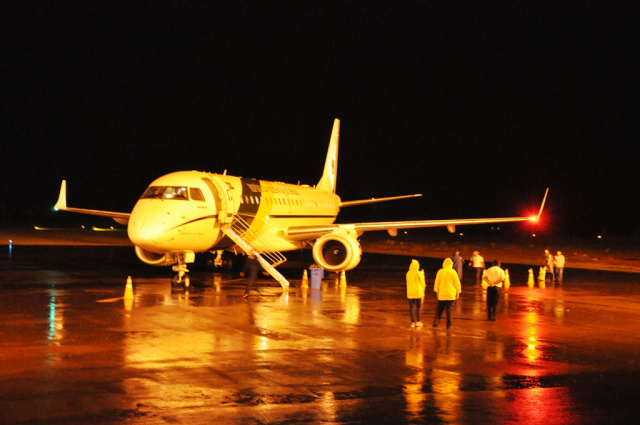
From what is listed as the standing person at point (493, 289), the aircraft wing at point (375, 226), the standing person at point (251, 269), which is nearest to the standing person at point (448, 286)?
the standing person at point (493, 289)

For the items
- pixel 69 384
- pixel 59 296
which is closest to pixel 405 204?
pixel 59 296

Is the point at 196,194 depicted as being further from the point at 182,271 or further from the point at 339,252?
the point at 339,252

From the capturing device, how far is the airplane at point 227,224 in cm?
2228

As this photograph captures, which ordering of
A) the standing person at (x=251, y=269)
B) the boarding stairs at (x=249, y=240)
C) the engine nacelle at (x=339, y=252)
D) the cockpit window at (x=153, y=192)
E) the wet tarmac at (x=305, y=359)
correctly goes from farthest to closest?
the engine nacelle at (x=339, y=252), the cockpit window at (x=153, y=192), the boarding stairs at (x=249, y=240), the standing person at (x=251, y=269), the wet tarmac at (x=305, y=359)

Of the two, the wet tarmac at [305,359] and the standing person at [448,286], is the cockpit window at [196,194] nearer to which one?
the wet tarmac at [305,359]

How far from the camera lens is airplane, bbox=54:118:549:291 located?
22.3 m

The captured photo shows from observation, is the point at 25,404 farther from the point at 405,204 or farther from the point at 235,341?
the point at 405,204

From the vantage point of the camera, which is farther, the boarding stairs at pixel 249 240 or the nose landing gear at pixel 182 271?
the boarding stairs at pixel 249 240

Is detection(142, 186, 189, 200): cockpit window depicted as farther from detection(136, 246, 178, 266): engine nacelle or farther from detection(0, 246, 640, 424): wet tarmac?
detection(0, 246, 640, 424): wet tarmac

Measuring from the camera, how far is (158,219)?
72.4 ft

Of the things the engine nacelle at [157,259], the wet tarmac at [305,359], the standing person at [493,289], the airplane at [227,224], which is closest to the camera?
the wet tarmac at [305,359]

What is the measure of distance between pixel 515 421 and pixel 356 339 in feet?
19.2

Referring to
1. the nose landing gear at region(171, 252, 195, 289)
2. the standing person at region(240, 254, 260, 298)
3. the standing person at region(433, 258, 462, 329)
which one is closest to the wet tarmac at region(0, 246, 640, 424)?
the standing person at region(240, 254, 260, 298)

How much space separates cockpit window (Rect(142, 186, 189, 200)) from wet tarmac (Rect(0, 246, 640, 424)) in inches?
132
